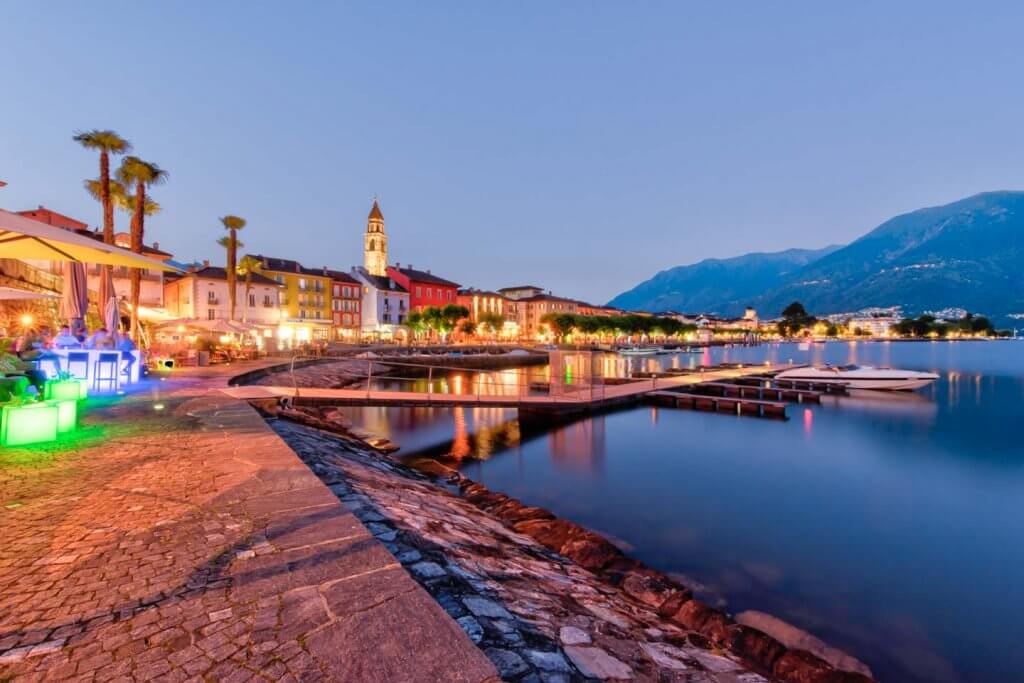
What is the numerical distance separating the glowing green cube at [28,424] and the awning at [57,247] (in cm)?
232

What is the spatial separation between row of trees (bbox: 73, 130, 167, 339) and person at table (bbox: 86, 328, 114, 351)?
9890 mm

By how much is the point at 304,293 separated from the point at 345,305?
773 centimetres

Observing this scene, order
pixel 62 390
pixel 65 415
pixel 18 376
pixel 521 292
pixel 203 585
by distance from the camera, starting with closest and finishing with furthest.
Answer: pixel 203 585, pixel 65 415, pixel 18 376, pixel 62 390, pixel 521 292

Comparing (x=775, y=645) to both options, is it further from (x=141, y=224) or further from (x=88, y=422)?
(x=141, y=224)

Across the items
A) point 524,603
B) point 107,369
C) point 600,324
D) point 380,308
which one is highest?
point 380,308

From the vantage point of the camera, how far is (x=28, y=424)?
724 cm

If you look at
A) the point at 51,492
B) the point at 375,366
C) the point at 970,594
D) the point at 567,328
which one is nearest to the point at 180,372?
the point at 51,492

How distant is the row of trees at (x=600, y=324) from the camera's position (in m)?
97.2

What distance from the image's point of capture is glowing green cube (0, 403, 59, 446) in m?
7.04

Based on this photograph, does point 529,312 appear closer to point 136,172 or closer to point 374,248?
point 374,248

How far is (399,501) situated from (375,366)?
150 ft

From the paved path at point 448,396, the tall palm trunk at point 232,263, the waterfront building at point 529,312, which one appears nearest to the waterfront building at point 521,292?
the waterfront building at point 529,312

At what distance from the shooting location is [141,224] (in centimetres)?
2514

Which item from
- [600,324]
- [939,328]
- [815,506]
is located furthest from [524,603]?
[939,328]
